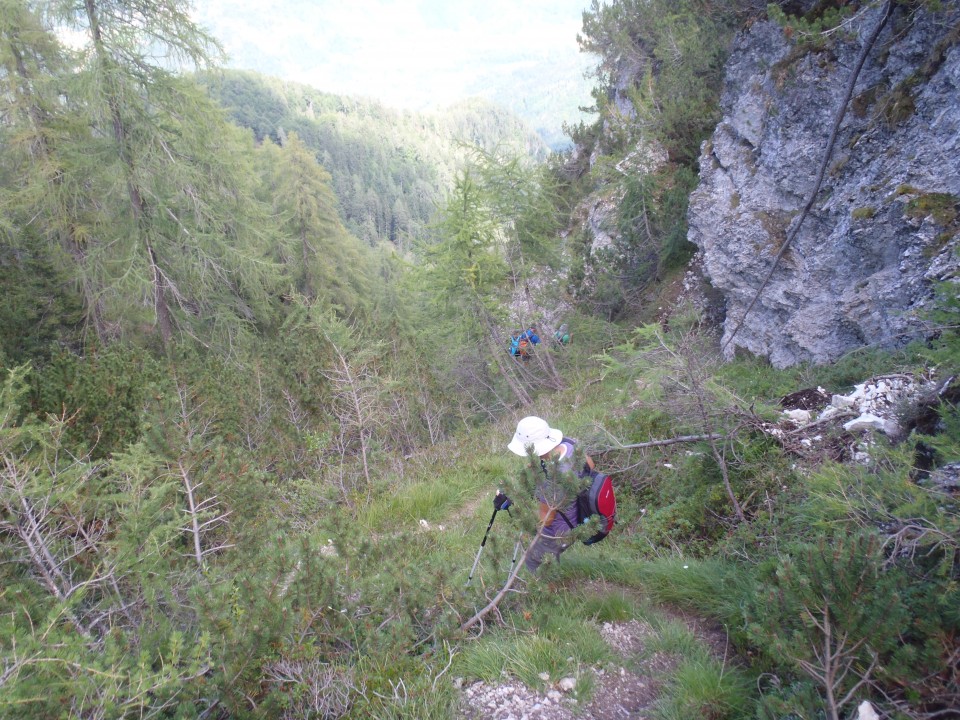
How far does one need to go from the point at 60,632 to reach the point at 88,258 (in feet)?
41.6

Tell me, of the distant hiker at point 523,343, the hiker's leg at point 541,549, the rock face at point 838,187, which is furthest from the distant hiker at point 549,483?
the distant hiker at point 523,343

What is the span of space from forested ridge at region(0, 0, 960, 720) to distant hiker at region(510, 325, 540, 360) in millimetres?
318

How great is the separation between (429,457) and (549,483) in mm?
5948

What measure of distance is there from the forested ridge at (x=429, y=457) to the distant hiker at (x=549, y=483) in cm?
13

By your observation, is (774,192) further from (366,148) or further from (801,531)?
(366,148)

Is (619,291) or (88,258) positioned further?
(619,291)

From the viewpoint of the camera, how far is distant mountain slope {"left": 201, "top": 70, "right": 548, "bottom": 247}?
110500 mm

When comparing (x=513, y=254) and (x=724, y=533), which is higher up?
(x=513, y=254)

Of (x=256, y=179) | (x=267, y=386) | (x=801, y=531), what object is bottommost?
(x=267, y=386)

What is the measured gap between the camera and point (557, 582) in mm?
3814

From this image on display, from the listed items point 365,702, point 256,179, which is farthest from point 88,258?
point 365,702

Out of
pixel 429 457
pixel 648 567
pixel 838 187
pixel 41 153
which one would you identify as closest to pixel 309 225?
pixel 41 153

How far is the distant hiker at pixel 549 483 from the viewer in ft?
10.2

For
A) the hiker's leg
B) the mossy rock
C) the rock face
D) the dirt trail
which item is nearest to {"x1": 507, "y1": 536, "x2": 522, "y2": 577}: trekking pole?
the hiker's leg
